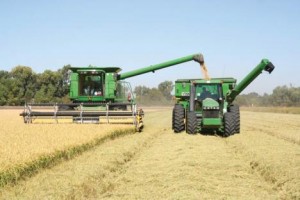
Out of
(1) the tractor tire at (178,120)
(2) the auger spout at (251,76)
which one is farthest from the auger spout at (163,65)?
(1) the tractor tire at (178,120)

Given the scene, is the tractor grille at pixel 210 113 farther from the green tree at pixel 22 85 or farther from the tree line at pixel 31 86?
the green tree at pixel 22 85

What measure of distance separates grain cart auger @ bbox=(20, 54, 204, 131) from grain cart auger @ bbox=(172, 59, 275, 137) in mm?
2270

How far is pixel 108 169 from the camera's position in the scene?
25.4 feet

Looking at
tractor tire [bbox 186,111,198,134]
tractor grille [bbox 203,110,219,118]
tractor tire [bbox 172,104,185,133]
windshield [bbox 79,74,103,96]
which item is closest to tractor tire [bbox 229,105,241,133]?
tractor grille [bbox 203,110,219,118]

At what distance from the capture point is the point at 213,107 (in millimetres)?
14359

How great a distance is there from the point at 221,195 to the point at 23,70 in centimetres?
7985

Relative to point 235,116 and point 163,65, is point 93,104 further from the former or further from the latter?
point 235,116

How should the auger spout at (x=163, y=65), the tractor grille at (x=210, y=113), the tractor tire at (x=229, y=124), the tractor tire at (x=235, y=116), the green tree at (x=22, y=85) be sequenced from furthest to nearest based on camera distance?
the green tree at (x=22, y=85) → the auger spout at (x=163, y=65) → the tractor tire at (x=235, y=116) → the tractor grille at (x=210, y=113) → the tractor tire at (x=229, y=124)

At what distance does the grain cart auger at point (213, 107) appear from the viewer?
14.2 m

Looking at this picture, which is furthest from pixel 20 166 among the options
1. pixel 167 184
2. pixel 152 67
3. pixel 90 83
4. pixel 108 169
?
pixel 152 67

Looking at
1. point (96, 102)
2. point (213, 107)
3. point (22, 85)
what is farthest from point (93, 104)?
point (22, 85)

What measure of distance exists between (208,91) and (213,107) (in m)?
1.21

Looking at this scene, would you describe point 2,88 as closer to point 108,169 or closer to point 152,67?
point 152,67

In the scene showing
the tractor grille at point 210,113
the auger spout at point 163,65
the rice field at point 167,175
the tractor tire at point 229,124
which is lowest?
the rice field at point 167,175
